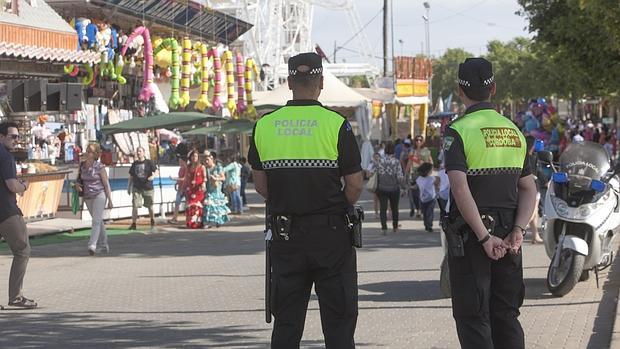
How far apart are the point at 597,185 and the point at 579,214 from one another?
32 centimetres

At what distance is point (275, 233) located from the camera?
6062 mm

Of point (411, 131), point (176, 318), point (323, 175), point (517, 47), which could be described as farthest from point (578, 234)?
point (517, 47)

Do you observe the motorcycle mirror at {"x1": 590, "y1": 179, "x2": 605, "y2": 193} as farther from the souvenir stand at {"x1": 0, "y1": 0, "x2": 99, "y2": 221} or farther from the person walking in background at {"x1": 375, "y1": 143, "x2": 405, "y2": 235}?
the person walking in background at {"x1": 375, "y1": 143, "x2": 405, "y2": 235}

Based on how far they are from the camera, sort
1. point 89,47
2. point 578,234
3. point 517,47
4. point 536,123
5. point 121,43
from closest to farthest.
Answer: point 578,234 < point 89,47 < point 121,43 < point 536,123 < point 517,47

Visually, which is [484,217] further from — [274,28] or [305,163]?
[274,28]

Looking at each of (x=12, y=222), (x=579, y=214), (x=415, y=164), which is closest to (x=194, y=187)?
(x=415, y=164)

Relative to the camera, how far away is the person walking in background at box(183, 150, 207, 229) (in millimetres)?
23609

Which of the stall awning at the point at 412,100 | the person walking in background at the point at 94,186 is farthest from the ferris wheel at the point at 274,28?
the person walking in background at the point at 94,186

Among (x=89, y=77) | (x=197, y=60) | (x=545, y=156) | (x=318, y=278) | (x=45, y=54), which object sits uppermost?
(x=197, y=60)

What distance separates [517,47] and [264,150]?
124607 millimetres

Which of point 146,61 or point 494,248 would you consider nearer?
point 494,248

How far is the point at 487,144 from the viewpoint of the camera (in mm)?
6207

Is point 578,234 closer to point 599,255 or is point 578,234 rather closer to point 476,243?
point 599,255

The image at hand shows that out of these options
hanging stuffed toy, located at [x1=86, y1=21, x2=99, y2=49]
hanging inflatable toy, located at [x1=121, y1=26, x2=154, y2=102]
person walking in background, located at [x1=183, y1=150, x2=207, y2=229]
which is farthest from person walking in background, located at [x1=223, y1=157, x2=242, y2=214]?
hanging stuffed toy, located at [x1=86, y1=21, x2=99, y2=49]
